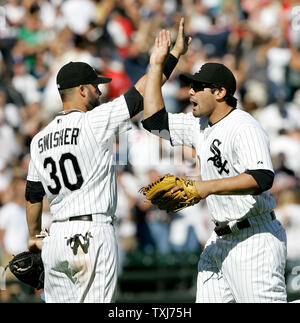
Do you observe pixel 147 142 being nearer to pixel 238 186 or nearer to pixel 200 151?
pixel 200 151

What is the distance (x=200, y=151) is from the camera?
5309mm

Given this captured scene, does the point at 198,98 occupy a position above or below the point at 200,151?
above

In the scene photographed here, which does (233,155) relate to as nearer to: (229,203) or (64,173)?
(229,203)

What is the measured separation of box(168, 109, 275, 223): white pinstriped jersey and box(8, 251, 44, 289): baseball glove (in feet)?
4.72

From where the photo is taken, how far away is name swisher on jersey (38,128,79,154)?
16.4ft

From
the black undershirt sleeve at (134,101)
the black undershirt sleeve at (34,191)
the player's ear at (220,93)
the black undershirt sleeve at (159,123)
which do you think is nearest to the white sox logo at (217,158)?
the player's ear at (220,93)

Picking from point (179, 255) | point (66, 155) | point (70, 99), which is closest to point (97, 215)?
point (66, 155)

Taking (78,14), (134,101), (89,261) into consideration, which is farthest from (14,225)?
(134,101)

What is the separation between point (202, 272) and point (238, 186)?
1054 millimetres

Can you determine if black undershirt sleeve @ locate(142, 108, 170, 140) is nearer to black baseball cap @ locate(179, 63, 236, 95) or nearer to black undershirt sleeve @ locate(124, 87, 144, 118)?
black undershirt sleeve @ locate(124, 87, 144, 118)

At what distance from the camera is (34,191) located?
5.49m

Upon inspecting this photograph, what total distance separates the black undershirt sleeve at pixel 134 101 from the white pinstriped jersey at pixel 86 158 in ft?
0.11

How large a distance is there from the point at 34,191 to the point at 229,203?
4.96 ft

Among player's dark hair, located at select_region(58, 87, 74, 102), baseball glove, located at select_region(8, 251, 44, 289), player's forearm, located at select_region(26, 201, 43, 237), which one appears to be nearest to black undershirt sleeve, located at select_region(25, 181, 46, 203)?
player's forearm, located at select_region(26, 201, 43, 237)
